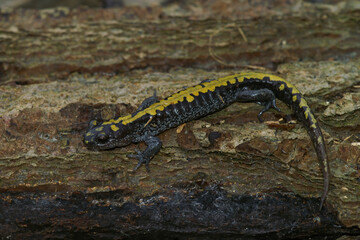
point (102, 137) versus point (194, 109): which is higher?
point (194, 109)

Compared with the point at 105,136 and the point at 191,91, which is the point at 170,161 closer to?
the point at 105,136

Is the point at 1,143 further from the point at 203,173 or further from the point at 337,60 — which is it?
the point at 337,60

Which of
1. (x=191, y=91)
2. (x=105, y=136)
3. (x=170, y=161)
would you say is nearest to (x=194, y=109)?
(x=191, y=91)

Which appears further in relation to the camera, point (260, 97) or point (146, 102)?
point (260, 97)

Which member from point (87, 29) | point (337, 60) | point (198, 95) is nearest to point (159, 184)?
point (198, 95)

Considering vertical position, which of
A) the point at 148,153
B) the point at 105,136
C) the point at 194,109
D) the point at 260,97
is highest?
the point at 260,97

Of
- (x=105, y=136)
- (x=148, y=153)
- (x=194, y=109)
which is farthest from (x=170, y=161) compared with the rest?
(x=105, y=136)

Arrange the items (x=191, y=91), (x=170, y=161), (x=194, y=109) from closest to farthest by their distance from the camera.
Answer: (x=170, y=161), (x=194, y=109), (x=191, y=91)

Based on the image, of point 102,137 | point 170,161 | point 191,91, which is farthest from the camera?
point 191,91

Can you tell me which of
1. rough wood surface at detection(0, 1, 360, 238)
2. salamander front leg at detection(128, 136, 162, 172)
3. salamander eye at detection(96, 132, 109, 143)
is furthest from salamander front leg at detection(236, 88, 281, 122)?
salamander eye at detection(96, 132, 109, 143)
